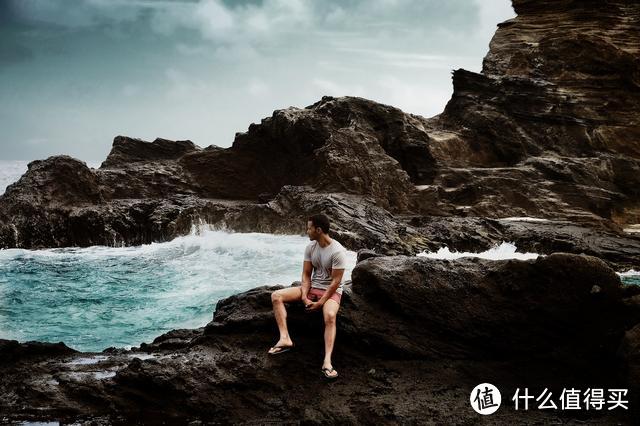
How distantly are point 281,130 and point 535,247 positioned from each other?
1511cm

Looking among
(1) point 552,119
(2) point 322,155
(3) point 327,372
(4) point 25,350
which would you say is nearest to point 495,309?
(3) point 327,372

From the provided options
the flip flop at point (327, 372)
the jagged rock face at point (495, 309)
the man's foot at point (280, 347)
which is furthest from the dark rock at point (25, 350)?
the jagged rock face at point (495, 309)

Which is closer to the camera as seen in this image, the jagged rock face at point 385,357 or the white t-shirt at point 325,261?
the jagged rock face at point 385,357

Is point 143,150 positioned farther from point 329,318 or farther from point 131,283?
point 329,318

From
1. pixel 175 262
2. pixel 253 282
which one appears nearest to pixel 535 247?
pixel 253 282

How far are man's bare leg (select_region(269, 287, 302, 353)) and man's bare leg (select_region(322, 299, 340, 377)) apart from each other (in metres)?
0.45

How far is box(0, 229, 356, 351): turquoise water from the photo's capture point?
11.6 metres

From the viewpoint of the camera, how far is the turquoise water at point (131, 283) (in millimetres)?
11609

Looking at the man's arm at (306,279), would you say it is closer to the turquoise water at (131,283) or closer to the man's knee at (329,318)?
the man's knee at (329,318)

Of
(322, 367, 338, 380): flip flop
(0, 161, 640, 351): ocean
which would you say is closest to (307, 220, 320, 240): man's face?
(322, 367, 338, 380): flip flop

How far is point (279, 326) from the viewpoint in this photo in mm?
6445

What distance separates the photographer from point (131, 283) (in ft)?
54.0

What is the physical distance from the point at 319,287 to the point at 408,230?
16.5 m

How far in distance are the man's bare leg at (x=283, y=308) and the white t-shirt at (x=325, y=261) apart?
0.26 meters
